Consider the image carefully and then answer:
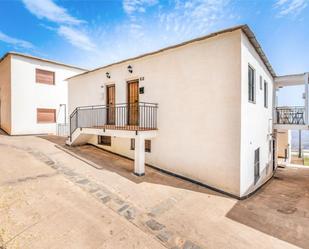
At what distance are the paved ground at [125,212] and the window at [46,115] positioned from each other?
7.79m

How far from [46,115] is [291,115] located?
1783 cm

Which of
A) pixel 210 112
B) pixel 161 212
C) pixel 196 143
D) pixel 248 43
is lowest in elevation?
pixel 161 212

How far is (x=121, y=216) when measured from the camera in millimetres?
4102

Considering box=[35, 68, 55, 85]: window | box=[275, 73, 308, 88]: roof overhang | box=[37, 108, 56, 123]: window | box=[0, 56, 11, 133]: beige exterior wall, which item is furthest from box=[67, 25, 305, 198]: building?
box=[0, 56, 11, 133]: beige exterior wall

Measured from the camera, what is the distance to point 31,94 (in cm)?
1314

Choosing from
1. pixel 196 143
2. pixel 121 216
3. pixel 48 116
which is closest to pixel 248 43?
pixel 196 143

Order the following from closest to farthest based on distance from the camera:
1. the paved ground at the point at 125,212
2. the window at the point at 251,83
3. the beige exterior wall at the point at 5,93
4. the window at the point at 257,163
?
the paved ground at the point at 125,212
the window at the point at 251,83
the window at the point at 257,163
the beige exterior wall at the point at 5,93

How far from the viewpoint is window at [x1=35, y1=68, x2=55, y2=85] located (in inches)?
528

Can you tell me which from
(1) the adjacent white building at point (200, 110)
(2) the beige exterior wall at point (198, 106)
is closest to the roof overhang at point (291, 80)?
(1) the adjacent white building at point (200, 110)

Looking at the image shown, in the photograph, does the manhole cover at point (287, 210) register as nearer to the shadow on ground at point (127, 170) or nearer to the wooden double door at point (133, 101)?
the shadow on ground at point (127, 170)

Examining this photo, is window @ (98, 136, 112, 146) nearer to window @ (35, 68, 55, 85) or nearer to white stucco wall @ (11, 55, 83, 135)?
white stucco wall @ (11, 55, 83, 135)

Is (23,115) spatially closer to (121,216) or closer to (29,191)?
(29,191)

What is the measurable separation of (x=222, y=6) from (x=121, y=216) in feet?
28.0

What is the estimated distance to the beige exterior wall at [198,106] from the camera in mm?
5805
